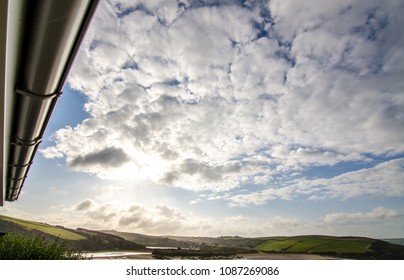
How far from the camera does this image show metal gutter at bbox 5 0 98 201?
2.60 metres

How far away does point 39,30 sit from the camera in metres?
2.76

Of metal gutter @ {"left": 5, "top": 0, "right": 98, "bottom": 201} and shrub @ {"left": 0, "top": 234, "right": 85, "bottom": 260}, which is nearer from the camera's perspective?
metal gutter @ {"left": 5, "top": 0, "right": 98, "bottom": 201}

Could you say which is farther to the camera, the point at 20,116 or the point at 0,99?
the point at 20,116

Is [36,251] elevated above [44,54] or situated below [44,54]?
below

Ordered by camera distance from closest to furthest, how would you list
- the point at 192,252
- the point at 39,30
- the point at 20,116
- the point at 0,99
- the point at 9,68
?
the point at 39,30 < the point at 9,68 < the point at 0,99 < the point at 20,116 < the point at 192,252

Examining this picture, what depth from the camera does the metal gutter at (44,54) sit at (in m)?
2.60

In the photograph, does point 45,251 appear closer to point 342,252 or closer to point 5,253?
point 5,253

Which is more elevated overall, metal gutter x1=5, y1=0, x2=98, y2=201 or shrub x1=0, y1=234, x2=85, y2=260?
metal gutter x1=5, y1=0, x2=98, y2=201

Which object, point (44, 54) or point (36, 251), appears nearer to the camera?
point (44, 54)

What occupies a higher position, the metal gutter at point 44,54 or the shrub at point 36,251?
the metal gutter at point 44,54

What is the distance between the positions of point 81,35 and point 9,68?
1074 mm

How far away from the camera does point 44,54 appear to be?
3014 millimetres

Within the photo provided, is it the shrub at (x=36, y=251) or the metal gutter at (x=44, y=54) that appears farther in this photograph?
the shrub at (x=36, y=251)
